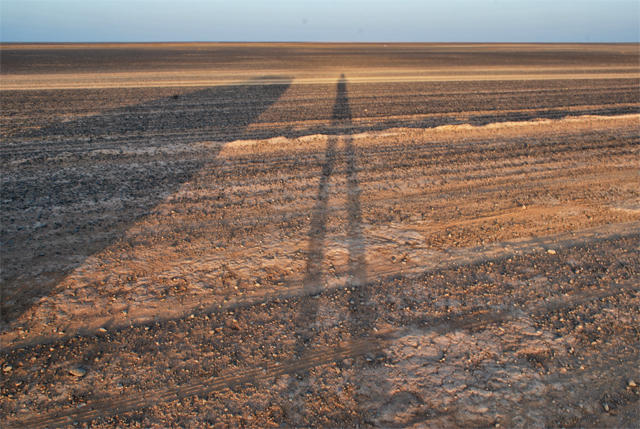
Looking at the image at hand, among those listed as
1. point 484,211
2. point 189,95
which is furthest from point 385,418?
point 189,95

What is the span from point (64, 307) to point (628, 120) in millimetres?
12188

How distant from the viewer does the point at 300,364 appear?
2.67 m

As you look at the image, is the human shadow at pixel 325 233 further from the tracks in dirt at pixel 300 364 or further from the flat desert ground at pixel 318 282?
the tracks in dirt at pixel 300 364

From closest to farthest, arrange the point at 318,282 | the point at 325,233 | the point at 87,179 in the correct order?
the point at 318,282 < the point at 325,233 < the point at 87,179

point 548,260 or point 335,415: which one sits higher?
point 548,260

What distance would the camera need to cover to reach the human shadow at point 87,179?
147 inches

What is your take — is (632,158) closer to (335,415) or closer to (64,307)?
(335,415)

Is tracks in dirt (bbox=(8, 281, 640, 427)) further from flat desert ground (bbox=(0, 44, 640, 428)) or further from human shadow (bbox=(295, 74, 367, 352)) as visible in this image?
human shadow (bbox=(295, 74, 367, 352))

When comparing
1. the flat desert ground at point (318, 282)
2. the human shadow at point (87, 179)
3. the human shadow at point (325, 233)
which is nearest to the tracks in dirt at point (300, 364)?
the flat desert ground at point (318, 282)

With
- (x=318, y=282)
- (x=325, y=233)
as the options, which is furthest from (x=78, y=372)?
(x=325, y=233)

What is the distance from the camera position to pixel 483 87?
1544 cm

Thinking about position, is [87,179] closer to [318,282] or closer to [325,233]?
[325,233]

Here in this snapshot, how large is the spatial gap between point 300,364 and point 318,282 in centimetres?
92

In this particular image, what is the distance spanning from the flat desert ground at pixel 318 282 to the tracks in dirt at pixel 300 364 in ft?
0.04
